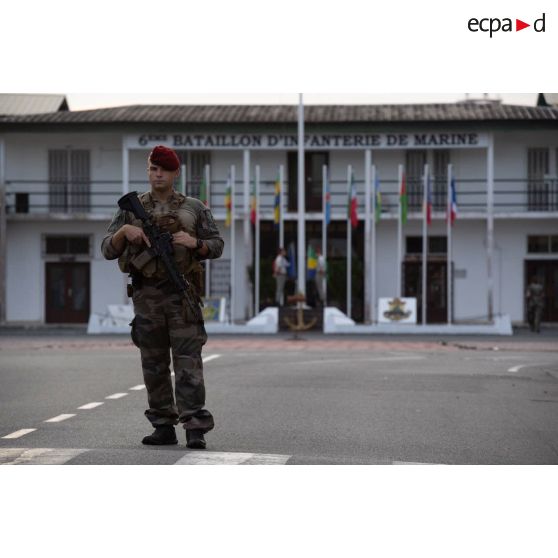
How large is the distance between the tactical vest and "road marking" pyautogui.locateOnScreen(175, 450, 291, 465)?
96cm

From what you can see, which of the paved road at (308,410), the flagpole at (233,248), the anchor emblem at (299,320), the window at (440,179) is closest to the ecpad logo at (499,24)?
the paved road at (308,410)

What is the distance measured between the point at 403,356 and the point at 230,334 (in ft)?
39.2

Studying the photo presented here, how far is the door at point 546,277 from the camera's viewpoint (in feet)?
95.5

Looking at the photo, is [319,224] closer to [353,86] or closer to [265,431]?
[265,431]

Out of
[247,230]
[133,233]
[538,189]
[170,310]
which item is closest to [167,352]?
[170,310]

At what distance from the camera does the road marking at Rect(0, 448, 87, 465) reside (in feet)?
24.3

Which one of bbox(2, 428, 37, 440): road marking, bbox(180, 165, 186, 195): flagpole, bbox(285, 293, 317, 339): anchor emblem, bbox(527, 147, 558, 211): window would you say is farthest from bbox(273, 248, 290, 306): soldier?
bbox(2, 428, 37, 440): road marking

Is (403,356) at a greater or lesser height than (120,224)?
lesser

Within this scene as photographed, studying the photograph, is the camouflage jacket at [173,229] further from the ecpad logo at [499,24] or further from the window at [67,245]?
the window at [67,245]

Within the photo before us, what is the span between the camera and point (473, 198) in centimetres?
3819

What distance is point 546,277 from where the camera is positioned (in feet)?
97.2

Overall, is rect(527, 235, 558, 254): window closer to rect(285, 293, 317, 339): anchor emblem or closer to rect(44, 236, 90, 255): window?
rect(285, 293, 317, 339): anchor emblem

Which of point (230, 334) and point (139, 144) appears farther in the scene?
point (139, 144)
